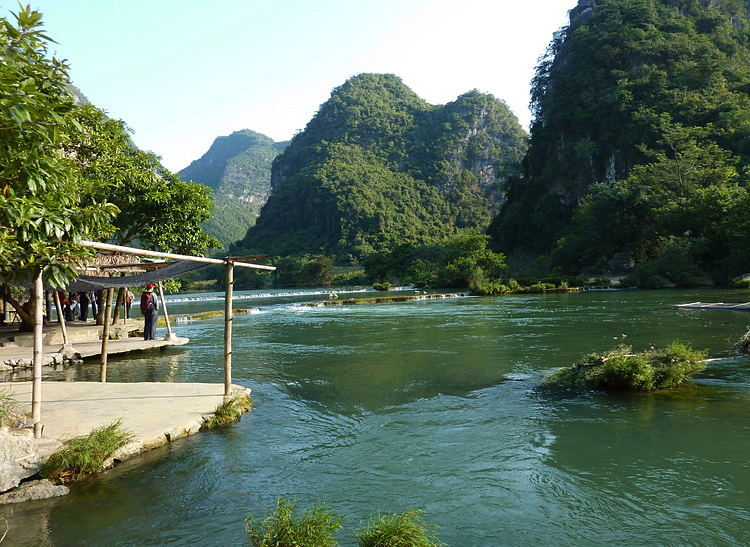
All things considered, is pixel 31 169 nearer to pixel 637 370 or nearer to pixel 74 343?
pixel 637 370

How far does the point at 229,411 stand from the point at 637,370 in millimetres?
6531

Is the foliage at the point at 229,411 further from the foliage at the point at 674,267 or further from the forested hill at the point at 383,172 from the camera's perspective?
the forested hill at the point at 383,172

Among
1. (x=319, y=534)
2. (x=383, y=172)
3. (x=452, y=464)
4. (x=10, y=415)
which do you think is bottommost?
(x=452, y=464)

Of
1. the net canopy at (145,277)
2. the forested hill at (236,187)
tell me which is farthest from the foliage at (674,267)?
the forested hill at (236,187)

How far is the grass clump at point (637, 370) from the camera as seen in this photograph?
7766 mm

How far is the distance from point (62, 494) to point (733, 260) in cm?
4011

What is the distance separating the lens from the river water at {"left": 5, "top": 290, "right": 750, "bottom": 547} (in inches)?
158

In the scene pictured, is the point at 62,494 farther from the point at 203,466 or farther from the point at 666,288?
the point at 666,288

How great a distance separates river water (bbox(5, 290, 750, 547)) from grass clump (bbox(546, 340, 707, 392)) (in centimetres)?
28

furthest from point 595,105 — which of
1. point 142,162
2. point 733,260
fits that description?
point 142,162

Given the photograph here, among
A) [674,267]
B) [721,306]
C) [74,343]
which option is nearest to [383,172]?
[674,267]

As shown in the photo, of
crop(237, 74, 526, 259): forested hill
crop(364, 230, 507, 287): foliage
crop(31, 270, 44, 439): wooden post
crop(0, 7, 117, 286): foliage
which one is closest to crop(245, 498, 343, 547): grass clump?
crop(0, 7, 117, 286): foliage

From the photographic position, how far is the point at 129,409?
257 inches

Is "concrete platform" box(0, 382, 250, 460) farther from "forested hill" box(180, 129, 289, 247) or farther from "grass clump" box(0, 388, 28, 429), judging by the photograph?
"forested hill" box(180, 129, 289, 247)
